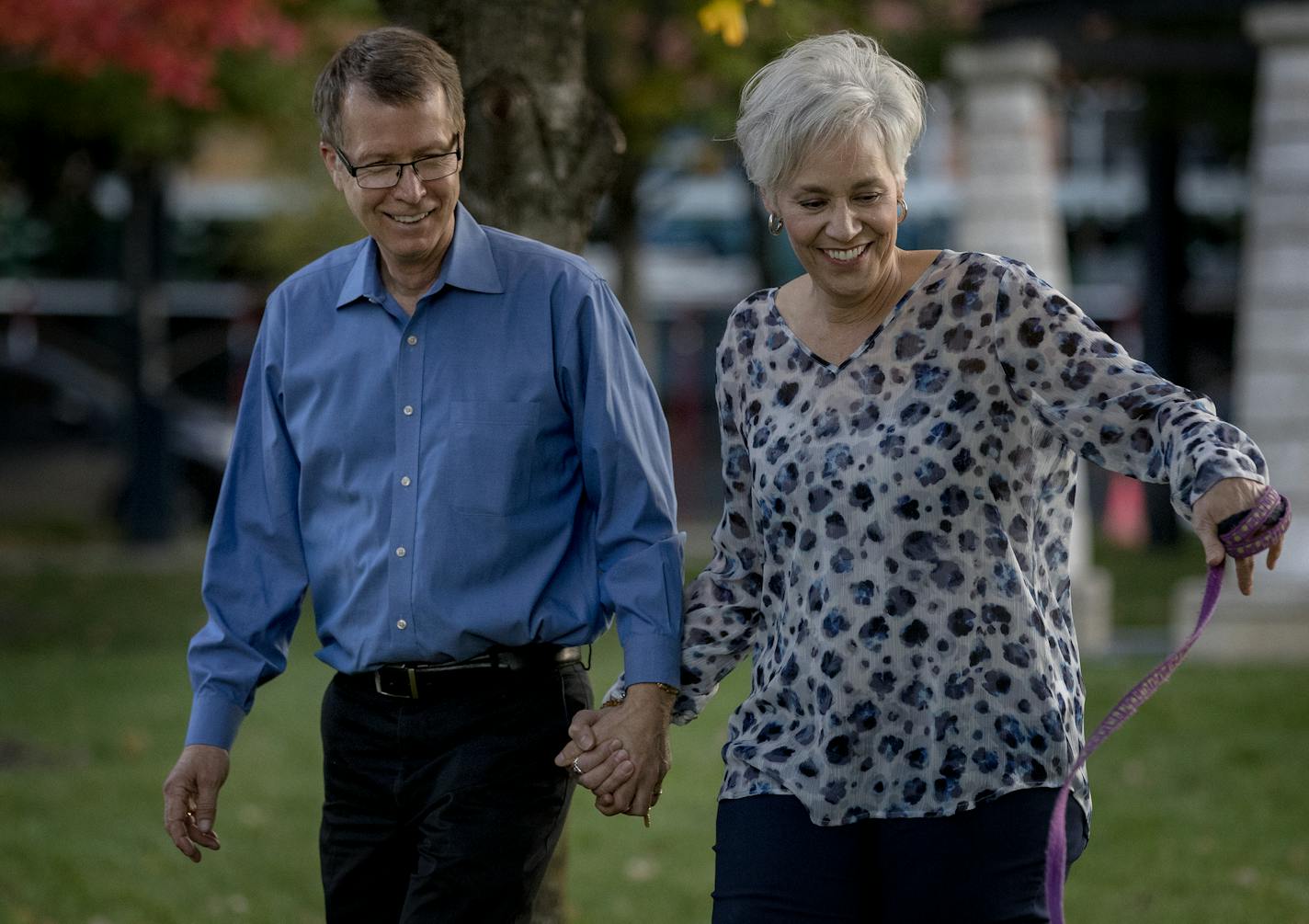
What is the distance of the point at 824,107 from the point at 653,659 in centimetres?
98

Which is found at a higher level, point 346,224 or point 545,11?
point 545,11

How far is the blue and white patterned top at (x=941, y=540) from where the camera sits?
9.47ft

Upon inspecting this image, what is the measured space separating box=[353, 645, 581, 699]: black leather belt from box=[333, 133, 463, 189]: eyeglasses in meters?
0.84

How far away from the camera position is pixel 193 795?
3.48 metres

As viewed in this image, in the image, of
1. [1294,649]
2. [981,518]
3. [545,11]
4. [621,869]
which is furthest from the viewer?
[1294,649]

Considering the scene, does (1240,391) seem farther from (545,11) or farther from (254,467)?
(254,467)

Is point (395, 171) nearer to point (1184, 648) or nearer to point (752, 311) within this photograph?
point (752, 311)

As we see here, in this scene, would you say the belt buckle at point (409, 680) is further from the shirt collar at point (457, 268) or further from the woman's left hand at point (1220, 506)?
the woman's left hand at point (1220, 506)

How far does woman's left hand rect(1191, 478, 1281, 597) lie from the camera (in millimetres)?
2580

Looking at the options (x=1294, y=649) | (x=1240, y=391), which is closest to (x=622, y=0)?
(x=1240, y=391)

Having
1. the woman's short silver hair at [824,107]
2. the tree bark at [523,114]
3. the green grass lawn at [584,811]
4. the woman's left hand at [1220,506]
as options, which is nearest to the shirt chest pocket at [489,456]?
the woman's short silver hair at [824,107]

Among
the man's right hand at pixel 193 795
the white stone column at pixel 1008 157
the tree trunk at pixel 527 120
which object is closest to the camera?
Answer: the man's right hand at pixel 193 795

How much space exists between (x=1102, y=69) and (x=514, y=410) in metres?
11.0

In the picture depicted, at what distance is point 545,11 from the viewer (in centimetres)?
420
